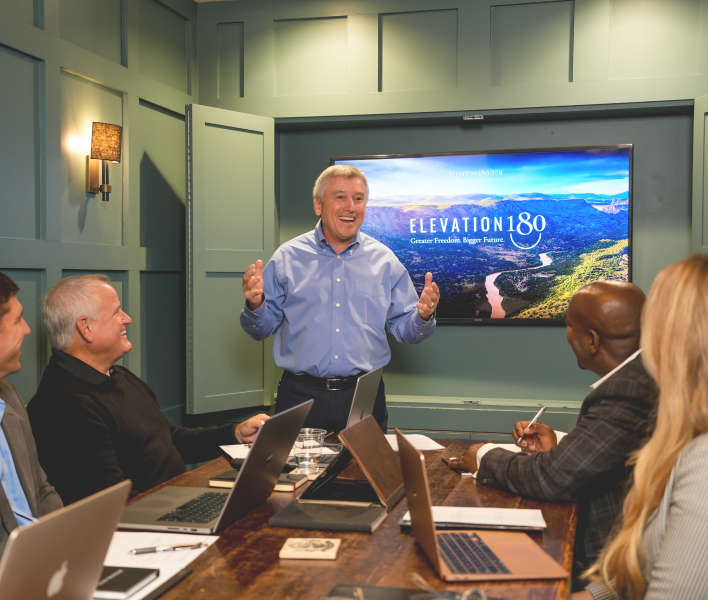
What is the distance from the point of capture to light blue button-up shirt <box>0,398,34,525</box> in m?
1.71

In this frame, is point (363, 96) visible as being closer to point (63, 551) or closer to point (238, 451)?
point (238, 451)

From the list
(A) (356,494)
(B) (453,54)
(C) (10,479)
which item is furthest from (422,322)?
(C) (10,479)

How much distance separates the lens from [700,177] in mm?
3820

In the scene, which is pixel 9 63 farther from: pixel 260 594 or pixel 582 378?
pixel 582 378

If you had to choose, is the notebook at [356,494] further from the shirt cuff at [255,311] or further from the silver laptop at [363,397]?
the shirt cuff at [255,311]

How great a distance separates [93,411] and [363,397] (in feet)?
2.56

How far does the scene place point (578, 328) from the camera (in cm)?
188

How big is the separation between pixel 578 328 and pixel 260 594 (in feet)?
3.44

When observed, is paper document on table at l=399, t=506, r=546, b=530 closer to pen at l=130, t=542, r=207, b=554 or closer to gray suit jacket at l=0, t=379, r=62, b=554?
pen at l=130, t=542, r=207, b=554

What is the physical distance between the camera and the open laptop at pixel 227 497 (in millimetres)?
1575

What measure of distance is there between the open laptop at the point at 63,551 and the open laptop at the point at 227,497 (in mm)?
524

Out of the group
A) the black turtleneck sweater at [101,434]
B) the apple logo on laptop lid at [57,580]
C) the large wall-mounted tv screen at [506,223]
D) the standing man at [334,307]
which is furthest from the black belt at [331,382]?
the apple logo on laptop lid at [57,580]

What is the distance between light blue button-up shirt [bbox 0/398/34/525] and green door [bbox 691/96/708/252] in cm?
336

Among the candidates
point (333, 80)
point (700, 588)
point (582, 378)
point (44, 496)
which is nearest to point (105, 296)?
point (44, 496)
